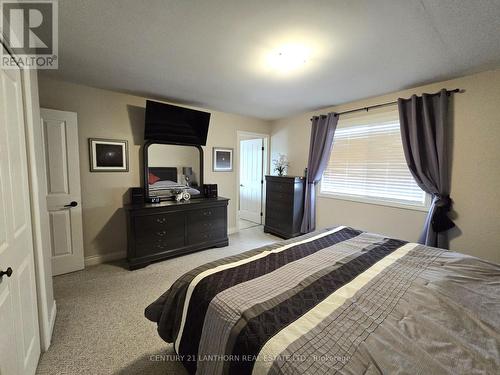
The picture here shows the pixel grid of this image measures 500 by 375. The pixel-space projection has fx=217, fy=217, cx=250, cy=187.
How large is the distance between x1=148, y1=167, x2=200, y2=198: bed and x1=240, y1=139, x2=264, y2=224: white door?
1.96 m

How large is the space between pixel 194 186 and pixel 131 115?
1.43 m

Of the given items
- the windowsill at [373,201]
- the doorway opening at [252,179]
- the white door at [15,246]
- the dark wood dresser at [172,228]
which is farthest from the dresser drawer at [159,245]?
the windowsill at [373,201]

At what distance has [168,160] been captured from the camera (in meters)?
3.50

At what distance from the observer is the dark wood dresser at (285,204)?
3.90 meters

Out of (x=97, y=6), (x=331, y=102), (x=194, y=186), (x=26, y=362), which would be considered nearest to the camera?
(x=26, y=362)

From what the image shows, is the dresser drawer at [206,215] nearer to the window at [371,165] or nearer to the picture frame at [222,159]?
the picture frame at [222,159]

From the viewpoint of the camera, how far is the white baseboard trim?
2.95 metres

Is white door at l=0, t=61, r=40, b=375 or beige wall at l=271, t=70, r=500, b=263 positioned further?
beige wall at l=271, t=70, r=500, b=263

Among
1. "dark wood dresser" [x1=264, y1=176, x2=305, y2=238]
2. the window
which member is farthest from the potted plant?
the window

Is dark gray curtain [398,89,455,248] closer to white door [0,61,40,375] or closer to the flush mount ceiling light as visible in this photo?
the flush mount ceiling light

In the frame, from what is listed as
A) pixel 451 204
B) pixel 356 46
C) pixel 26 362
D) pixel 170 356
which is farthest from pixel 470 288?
pixel 26 362

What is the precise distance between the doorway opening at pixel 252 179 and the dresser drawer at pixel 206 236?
3.67 feet

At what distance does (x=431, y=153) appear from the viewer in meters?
2.53

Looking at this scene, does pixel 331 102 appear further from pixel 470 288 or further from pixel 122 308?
pixel 122 308
